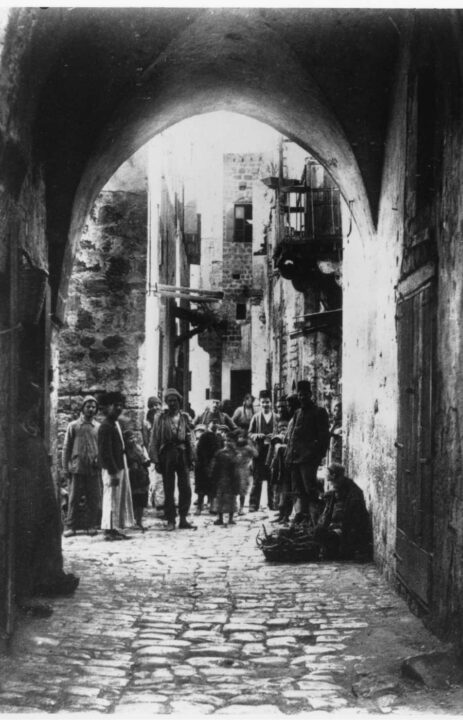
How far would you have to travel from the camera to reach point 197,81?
7.75 m

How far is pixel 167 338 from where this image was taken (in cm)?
1916

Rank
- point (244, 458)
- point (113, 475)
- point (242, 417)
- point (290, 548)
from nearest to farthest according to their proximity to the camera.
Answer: point (290, 548) < point (113, 475) < point (244, 458) < point (242, 417)

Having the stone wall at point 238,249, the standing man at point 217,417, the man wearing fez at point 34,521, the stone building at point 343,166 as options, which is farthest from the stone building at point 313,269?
the stone wall at point 238,249

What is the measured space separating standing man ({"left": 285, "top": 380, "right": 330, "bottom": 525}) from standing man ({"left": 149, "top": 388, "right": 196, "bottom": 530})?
1.55 meters

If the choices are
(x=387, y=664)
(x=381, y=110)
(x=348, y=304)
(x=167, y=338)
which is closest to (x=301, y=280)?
(x=167, y=338)

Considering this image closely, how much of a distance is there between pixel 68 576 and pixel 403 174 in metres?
4.19

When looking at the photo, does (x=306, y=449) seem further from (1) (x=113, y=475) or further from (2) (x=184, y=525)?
(1) (x=113, y=475)

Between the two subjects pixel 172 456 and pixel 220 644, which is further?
pixel 172 456

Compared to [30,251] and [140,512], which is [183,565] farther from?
[30,251]

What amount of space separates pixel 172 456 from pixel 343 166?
4347mm

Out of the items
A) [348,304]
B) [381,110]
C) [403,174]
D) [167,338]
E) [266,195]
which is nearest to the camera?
[403,174]

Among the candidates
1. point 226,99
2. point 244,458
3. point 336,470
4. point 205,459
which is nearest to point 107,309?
point 205,459

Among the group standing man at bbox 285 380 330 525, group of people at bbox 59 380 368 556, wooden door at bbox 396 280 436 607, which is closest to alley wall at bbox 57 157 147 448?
group of people at bbox 59 380 368 556

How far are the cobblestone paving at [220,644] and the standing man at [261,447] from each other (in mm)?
4309
